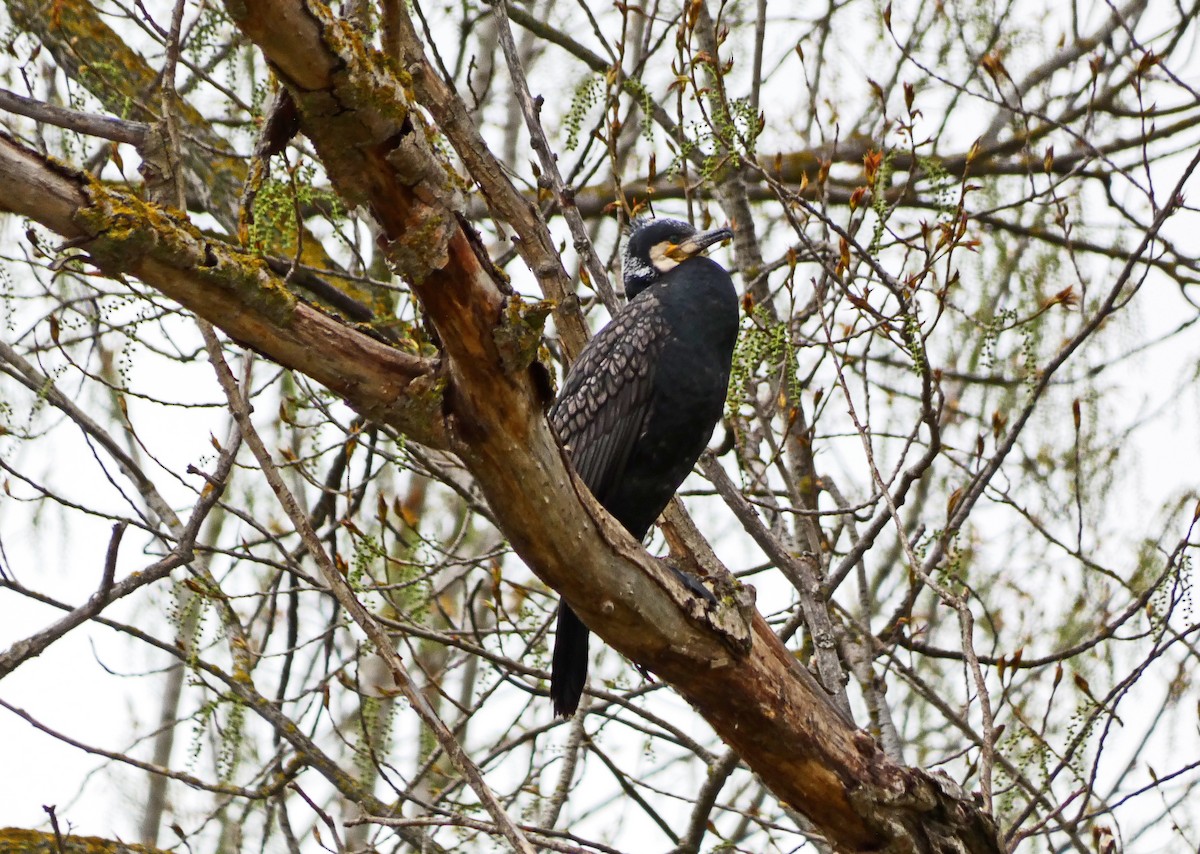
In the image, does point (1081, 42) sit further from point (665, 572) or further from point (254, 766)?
point (254, 766)

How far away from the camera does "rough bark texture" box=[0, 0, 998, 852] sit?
218cm

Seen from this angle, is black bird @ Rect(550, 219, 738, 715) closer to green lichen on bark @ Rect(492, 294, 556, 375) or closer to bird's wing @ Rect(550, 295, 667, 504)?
bird's wing @ Rect(550, 295, 667, 504)

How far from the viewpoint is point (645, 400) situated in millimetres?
4324

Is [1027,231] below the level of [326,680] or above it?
above

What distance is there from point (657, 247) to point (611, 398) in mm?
835

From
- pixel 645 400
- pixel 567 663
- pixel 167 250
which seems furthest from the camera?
pixel 645 400

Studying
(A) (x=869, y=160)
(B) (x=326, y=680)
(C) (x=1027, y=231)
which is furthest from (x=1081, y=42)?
(B) (x=326, y=680)

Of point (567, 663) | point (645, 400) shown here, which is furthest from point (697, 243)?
point (567, 663)

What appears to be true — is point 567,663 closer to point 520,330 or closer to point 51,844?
point 51,844

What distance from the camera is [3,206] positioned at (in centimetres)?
219

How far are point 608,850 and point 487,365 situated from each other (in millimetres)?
2063

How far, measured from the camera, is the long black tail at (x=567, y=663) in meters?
4.10

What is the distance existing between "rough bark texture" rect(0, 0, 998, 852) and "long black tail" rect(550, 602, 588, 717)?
71cm

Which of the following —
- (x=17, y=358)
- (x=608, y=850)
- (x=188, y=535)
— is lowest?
(x=608, y=850)
